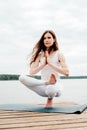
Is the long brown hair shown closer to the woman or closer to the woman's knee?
the woman

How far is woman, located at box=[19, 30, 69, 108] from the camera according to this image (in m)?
5.85

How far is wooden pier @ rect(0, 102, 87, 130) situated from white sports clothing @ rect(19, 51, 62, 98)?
1.63ft

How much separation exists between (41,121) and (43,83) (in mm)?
1153

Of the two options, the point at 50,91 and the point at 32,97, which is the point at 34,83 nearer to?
the point at 50,91

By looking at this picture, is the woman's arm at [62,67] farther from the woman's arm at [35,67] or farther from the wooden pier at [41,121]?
the wooden pier at [41,121]

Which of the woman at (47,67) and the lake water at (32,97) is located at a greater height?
the woman at (47,67)

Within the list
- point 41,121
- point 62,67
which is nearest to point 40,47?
point 62,67

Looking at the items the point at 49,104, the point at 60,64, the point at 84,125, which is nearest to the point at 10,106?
the point at 49,104

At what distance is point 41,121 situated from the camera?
482 cm

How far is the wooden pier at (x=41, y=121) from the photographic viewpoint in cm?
443

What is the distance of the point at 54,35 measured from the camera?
6.13m

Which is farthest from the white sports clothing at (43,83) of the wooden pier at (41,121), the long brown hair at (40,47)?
the wooden pier at (41,121)

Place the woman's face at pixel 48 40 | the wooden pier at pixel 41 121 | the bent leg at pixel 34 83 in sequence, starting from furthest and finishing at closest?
the woman's face at pixel 48 40 < the bent leg at pixel 34 83 < the wooden pier at pixel 41 121

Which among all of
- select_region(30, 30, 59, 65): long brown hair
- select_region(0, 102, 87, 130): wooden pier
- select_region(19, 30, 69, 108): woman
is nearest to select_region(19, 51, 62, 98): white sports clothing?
select_region(19, 30, 69, 108): woman
